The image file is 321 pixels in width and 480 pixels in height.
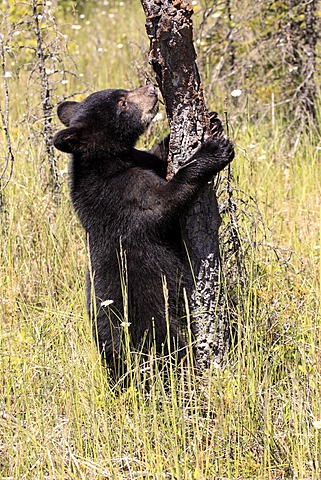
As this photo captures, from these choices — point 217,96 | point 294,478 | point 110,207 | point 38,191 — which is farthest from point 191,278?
point 217,96

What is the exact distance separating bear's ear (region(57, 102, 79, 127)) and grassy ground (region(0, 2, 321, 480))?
26.0 inches

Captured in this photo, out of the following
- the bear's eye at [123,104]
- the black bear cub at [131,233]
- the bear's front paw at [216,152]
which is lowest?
the black bear cub at [131,233]

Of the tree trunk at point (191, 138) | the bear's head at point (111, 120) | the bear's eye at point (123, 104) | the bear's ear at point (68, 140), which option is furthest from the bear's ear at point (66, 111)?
the tree trunk at point (191, 138)

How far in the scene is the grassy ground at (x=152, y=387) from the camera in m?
2.78

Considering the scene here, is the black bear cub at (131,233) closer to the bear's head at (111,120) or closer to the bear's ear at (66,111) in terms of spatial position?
the bear's head at (111,120)

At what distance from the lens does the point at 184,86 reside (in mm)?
3297

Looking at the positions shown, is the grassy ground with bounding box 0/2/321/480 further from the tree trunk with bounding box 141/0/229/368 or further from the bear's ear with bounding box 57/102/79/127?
the bear's ear with bounding box 57/102/79/127

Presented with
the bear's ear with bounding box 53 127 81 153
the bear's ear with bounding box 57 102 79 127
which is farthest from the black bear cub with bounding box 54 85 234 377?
the bear's ear with bounding box 57 102 79 127

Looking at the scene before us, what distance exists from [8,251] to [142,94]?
123 centimetres

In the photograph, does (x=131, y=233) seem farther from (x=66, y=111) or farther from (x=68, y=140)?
(x=66, y=111)

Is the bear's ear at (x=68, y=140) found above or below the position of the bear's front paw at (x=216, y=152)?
above

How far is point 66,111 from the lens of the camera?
4.27m

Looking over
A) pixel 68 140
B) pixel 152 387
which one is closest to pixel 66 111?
pixel 68 140

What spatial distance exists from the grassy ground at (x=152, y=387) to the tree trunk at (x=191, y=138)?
6.0 inches
